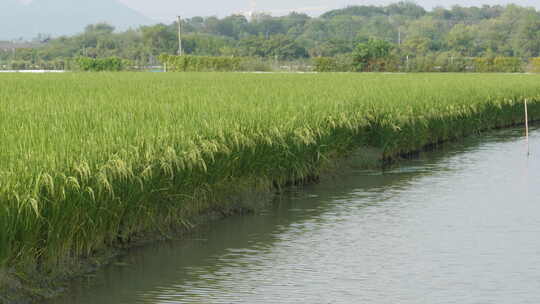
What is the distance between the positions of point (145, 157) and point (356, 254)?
2.86 metres

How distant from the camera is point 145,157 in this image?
10859 mm

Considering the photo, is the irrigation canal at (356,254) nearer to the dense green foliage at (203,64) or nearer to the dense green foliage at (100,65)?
the dense green foliage at (203,64)

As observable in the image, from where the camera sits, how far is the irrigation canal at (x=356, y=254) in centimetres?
888

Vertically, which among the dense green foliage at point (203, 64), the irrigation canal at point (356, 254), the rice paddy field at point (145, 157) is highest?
the dense green foliage at point (203, 64)

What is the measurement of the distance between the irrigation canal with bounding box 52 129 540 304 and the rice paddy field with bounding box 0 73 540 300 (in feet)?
1.48

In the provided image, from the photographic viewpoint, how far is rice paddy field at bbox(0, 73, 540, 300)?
8.62 metres

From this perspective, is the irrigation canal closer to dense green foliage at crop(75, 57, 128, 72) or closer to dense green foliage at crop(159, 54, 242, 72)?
dense green foliage at crop(159, 54, 242, 72)

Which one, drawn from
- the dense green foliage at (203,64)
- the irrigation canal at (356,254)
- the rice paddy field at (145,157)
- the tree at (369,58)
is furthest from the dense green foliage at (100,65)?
the irrigation canal at (356,254)

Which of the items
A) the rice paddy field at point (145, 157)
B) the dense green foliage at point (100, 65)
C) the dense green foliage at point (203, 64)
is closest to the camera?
the rice paddy field at point (145, 157)

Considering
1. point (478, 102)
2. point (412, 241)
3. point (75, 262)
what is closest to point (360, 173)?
point (412, 241)

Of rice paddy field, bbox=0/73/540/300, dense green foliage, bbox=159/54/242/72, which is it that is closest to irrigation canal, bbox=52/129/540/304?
rice paddy field, bbox=0/73/540/300

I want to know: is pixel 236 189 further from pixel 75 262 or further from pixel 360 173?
pixel 360 173

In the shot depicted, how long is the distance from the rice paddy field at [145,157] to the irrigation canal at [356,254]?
452mm

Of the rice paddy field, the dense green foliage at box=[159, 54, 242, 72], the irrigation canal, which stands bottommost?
the irrigation canal
